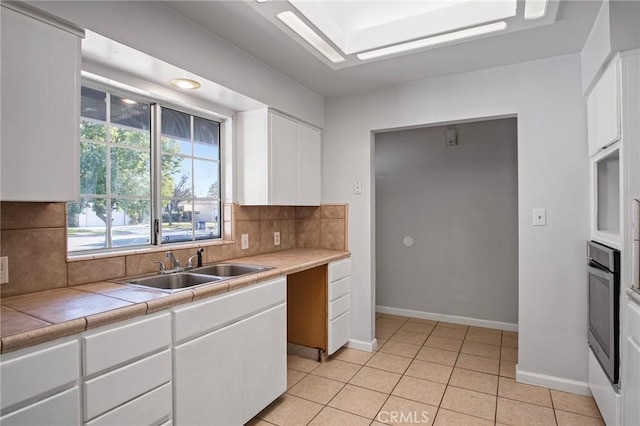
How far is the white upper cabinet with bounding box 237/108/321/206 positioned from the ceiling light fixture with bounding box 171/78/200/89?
586 millimetres

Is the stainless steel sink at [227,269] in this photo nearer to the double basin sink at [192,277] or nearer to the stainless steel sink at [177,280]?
the double basin sink at [192,277]

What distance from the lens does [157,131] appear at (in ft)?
7.37

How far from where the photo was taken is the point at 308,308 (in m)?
2.90

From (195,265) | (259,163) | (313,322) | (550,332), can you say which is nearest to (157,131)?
(259,163)

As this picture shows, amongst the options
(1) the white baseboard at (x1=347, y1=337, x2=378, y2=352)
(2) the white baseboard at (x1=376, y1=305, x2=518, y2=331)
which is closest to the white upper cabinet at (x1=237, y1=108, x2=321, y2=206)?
(1) the white baseboard at (x1=347, y1=337, x2=378, y2=352)

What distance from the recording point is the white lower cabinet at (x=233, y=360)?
1566mm

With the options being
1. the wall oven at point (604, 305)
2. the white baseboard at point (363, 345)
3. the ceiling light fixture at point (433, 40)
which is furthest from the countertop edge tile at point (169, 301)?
the wall oven at point (604, 305)

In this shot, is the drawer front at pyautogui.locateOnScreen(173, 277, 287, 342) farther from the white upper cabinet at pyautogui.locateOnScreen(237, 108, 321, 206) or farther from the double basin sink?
the white upper cabinet at pyautogui.locateOnScreen(237, 108, 321, 206)

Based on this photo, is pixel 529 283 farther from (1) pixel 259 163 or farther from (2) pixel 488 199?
(1) pixel 259 163

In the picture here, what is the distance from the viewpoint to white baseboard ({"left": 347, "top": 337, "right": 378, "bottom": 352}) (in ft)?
9.98

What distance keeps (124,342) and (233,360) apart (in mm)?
643

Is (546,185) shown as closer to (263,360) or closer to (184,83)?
(263,360)

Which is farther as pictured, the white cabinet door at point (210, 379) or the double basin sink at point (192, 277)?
the double basin sink at point (192, 277)

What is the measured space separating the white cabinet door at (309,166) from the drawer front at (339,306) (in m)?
0.87
